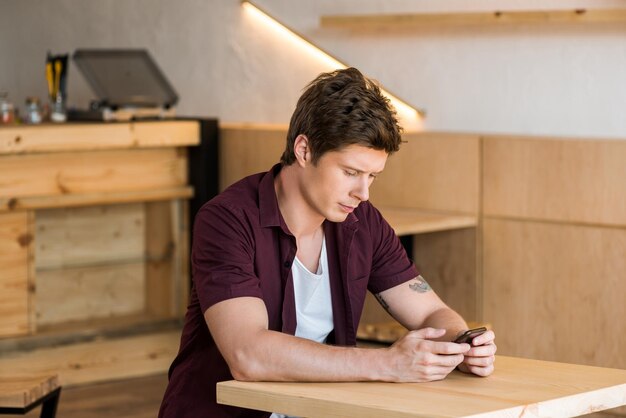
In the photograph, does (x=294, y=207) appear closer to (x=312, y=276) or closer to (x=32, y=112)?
→ (x=312, y=276)

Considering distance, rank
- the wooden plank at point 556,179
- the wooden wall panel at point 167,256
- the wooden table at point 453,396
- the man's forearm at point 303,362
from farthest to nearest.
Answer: the wooden wall panel at point 167,256 < the wooden plank at point 556,179 < the man's forearm at point 303,362 < the wooden table at point 453,396

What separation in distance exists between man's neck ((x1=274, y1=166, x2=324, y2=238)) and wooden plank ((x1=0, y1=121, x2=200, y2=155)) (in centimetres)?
226

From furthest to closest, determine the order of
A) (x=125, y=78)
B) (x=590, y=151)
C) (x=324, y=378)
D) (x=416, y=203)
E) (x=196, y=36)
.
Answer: (x=196, y=36) < (x=125, y=78) < (x=416, y=203) < (x=590, y=151) < (x=324, y=378)

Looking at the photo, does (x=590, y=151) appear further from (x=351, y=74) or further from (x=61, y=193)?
(x=61, y=193)

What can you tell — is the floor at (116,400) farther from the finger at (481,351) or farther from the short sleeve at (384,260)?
the finger at (481,351)

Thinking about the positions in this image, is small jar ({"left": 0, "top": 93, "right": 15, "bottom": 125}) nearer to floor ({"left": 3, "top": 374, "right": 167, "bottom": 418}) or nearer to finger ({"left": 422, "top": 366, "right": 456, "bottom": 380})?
floor ({"left": 3, "top": 374, "right": 167, "bottom": 418})

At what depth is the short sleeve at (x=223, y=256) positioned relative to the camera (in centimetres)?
228

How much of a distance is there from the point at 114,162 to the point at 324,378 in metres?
2.86

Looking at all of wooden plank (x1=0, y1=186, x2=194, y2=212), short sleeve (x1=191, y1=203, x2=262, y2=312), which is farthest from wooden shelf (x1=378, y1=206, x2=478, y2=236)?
short sleeve (x1=191, y1=203, x2=262, y2=312)

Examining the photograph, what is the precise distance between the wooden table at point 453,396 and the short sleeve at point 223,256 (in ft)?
0.71

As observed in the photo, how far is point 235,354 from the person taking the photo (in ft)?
7.21

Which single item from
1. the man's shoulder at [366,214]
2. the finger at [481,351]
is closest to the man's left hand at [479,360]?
the finger at [481,351]

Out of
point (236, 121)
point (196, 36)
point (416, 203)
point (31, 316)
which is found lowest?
point (31, 316)

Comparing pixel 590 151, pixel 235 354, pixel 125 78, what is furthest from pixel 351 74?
pixel 125 78
